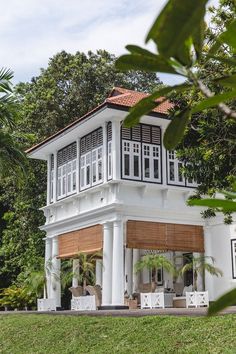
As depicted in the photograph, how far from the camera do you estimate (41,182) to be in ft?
87.9

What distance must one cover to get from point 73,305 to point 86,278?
1.04m

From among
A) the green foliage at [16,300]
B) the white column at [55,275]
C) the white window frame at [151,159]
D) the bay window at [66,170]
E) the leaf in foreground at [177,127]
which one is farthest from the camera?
the green foliage at [16,300]

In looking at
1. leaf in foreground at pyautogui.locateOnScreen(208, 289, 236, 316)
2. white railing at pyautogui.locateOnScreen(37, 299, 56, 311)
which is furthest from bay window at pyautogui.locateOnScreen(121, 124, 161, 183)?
leaf in foreground at pyautogui.locateOnScreen(208, 289, 236, 316)

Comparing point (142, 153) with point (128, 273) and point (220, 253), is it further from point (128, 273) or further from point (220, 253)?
point (128, 273)

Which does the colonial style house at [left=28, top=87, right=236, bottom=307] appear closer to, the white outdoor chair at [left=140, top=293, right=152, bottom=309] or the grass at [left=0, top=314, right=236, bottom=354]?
the white outdoor chair at [left=140, top=293, right=152, bottom=309]

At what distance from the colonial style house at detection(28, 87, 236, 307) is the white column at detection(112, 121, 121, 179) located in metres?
0.03

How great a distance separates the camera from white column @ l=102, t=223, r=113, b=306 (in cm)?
1739

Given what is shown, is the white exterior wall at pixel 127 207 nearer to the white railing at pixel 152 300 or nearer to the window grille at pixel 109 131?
the window grille at pixel 109 131

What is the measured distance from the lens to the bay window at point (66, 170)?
20672 millimetres

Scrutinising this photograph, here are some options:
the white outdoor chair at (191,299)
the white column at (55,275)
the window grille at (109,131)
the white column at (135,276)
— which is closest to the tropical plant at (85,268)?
the white column at (55,275)

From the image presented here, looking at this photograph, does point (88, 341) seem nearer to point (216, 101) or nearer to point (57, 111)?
point (216, 101)

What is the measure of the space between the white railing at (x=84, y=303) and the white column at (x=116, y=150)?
3908 mm

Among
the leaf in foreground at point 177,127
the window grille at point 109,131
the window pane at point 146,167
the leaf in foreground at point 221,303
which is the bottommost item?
the leaf in foreground at point 221,303

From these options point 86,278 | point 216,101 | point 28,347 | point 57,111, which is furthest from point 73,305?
point 216,101
